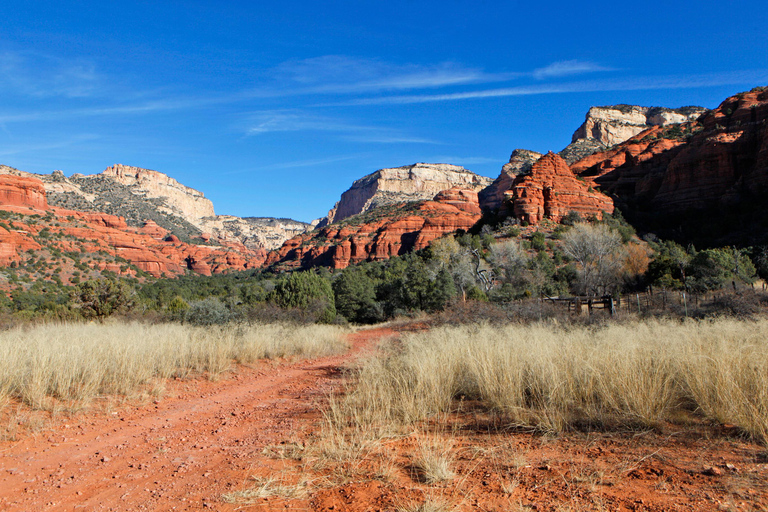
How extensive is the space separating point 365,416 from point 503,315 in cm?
861

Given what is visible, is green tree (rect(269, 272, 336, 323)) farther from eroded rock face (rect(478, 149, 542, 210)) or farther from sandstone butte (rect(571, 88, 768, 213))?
eroded rock face (rect(478, 149, 542, 210))

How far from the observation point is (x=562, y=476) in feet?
9.30

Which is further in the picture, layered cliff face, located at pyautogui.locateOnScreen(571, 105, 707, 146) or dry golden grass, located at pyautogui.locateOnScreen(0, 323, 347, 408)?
layered cliff face, located at pyautogui.locateOnScreen(571, 105, 707, 146)

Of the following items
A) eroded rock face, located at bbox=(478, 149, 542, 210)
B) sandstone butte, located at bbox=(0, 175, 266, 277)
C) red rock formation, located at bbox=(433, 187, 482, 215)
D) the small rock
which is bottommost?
the small rock

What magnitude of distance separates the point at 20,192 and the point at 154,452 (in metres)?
80.0

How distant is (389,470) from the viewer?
3.06 metres

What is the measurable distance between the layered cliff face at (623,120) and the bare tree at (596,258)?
69.3m

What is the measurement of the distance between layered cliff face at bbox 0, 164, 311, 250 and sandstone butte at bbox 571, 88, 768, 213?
93.8 metres

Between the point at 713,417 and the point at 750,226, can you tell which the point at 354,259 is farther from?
the point at 713,417

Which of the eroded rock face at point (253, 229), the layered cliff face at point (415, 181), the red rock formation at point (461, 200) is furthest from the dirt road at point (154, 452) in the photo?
the layered cliff face at point (415, 181)

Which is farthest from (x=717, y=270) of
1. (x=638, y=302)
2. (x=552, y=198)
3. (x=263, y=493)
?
(x=263, y=493)

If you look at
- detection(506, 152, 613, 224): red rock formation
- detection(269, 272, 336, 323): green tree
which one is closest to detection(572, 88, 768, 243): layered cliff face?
detection(506, 152, 613, 224): red rock formation

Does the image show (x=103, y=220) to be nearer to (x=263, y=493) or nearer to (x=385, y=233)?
(x=385, y=233)

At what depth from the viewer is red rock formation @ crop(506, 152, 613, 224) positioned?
46.9m
